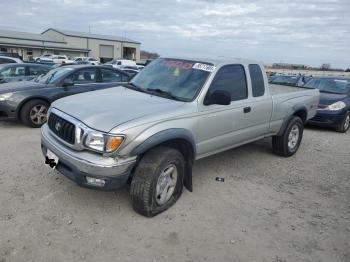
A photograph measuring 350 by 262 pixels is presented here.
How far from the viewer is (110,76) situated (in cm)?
852

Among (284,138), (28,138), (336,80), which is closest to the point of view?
→ (284,138)

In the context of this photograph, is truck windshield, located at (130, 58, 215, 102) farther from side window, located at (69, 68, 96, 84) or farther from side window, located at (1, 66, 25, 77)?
side window, located at (1, 66, 25, 77)

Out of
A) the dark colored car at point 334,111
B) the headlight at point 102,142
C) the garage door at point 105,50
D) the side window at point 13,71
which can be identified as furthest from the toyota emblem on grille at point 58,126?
the garage door at point 105,50

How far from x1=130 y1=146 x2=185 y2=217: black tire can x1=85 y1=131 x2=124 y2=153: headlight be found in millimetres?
424

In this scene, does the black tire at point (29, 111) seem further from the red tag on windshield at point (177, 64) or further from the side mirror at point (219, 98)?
the side mirror at point (219, 98)

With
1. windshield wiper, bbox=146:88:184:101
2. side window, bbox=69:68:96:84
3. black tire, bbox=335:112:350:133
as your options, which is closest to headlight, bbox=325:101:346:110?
black tire, bbox=335:112:350:133

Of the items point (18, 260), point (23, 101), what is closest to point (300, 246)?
point (18, 260)

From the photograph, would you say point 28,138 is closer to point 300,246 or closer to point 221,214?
point 221,214

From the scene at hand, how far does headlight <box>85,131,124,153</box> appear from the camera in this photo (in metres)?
3.12

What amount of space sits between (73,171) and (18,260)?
3.17ft

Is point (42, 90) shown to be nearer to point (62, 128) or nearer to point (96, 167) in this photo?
point (62, 128)

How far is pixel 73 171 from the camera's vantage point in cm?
329

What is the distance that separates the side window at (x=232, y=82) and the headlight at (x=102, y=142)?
61.8 inches

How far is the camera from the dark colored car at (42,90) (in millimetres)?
7055
